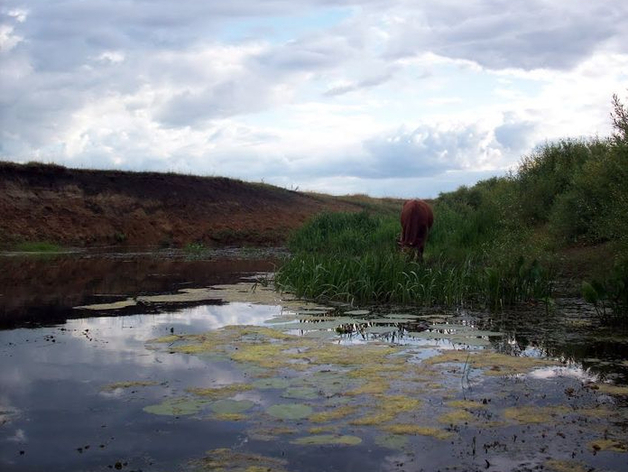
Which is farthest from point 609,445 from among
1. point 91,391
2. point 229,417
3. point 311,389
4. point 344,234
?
point 344,234

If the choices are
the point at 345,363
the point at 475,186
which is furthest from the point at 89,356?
the point at 475,186

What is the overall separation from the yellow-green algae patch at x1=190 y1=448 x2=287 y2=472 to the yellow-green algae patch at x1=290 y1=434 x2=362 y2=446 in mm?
298

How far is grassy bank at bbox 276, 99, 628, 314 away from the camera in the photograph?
32.4ft

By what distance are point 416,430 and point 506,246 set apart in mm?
9887

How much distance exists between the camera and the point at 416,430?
172 inches

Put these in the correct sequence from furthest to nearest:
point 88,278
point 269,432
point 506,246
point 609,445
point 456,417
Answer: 1. point 88,278
2. point 506,246
3. point 456,417
4. point 269,432
5. point 609,445

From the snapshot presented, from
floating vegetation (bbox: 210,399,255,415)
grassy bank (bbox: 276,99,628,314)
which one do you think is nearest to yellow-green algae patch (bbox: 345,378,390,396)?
floating vegetation (bbox: 210,399,255,415)

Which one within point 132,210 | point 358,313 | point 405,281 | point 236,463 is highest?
point 132,210

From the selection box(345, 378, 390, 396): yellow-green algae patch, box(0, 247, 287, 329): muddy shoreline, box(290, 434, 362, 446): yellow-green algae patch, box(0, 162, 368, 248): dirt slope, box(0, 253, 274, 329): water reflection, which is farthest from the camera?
box(0, 162, 368, 248): dirt slope

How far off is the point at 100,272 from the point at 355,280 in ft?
25.1

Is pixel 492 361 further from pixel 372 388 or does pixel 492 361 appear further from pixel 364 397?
pixel 364 397

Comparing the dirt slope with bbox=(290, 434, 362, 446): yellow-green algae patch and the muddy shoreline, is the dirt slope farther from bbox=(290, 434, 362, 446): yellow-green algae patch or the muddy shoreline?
bbox=(290, 434, 362, 446): yellow-green algae patch

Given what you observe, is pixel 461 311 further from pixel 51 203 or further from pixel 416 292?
pixel 51 203

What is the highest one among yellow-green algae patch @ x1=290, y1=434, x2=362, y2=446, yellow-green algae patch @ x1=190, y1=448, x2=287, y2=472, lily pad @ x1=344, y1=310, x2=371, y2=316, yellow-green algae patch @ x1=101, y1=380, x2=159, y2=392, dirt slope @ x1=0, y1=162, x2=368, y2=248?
dirt slope @ x1=0, y1=162, x2=368, y2=248
